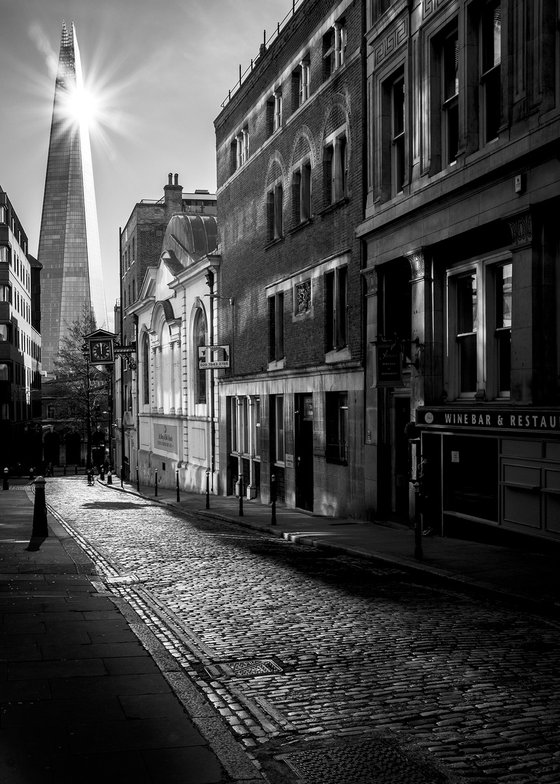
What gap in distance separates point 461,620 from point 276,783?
471cm

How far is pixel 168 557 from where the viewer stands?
14469 mm

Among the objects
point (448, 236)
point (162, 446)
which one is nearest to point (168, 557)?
point (448, 236)

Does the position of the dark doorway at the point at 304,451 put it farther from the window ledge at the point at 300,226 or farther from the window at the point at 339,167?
the window at the point at 339,167

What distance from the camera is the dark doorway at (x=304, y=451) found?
26.1 metres

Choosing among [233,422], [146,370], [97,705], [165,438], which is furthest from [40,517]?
[146,370]

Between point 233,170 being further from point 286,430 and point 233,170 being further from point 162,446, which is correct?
point 162,446

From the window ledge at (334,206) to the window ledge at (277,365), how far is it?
225 inches

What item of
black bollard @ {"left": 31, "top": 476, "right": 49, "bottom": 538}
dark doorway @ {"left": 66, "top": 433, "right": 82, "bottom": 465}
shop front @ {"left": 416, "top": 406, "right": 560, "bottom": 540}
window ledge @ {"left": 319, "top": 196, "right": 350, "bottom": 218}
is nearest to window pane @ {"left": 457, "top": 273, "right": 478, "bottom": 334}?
shop front @ {"left": 416, "top": 406, "right": 560, "bottom": 540}

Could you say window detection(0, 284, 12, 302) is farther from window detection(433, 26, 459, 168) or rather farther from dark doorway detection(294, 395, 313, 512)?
window detection(433, 26, 459, 168)

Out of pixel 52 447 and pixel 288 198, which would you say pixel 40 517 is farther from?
pixel 52 447

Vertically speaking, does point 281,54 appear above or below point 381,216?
above

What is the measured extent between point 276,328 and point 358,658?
2168cm

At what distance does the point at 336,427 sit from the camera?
2377 centimetres

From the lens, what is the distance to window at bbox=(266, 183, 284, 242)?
95.6 ft
